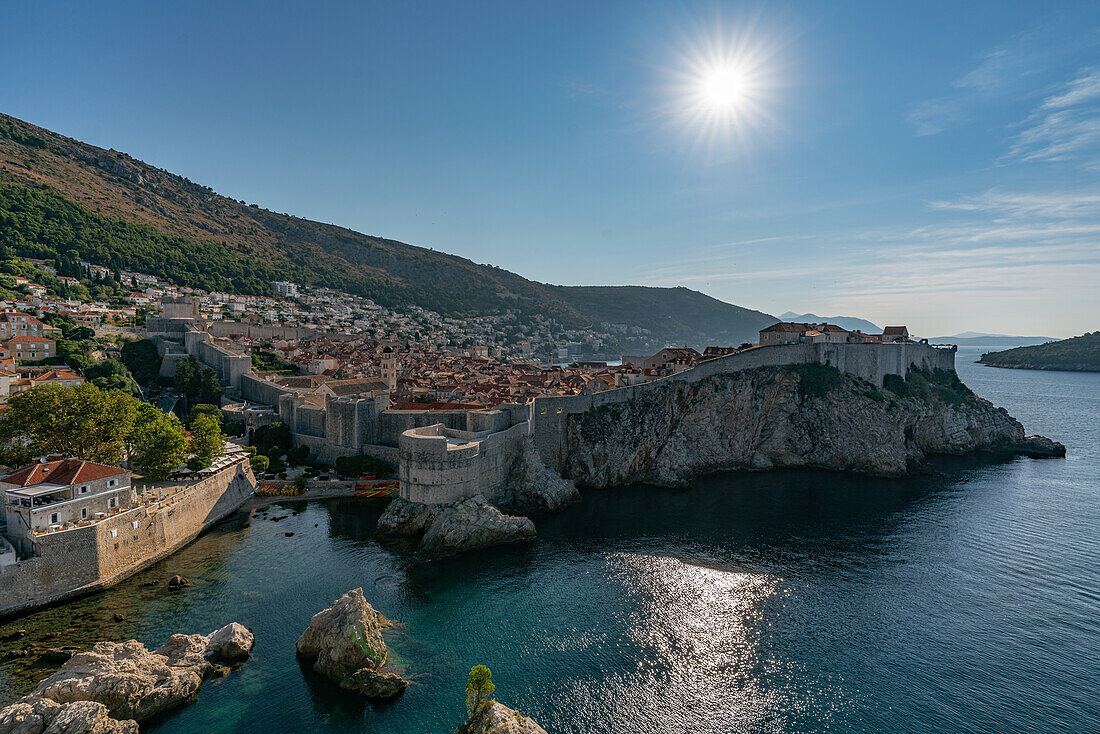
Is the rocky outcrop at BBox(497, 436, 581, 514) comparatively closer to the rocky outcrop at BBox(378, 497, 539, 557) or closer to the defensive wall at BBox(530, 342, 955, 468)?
the defensive wall at BBox(530, 342, 955, 468)

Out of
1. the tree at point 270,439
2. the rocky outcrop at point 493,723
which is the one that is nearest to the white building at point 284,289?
the tree at point 270,439

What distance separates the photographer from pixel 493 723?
12.8 m

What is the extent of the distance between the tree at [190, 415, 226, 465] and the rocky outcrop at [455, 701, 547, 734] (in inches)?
916

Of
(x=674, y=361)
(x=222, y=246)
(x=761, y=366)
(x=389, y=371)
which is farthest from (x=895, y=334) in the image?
(x=222, y=246)

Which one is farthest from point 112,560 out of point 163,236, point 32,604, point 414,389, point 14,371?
point 163,236

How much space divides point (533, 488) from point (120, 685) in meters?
20.5

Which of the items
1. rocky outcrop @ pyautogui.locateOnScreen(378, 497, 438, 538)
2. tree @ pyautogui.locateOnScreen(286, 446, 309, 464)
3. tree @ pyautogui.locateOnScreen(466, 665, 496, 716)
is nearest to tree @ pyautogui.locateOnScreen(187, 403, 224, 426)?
tree @ pyautogui.locateOnScreen(286, 446, 309, 464)

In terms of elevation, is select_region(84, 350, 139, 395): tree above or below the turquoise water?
above

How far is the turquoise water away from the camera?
15602mm

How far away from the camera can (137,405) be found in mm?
31312

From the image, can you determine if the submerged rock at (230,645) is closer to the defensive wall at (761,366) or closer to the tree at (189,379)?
the defensive wall at (761,366)

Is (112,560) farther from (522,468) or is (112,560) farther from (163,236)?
(163,236)

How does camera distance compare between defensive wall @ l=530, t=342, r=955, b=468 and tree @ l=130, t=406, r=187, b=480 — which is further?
defensive wall @ l=530, t=342, r=955, b=468

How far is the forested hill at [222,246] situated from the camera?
3113 inches
